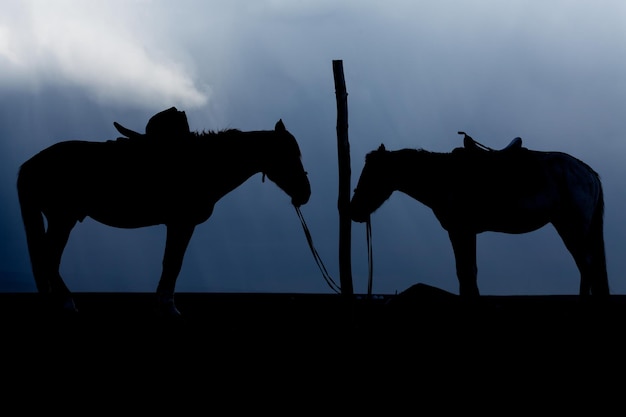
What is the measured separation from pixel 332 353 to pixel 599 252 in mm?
4544

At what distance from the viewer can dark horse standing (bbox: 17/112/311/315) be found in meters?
6.84

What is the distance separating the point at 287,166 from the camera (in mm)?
7148

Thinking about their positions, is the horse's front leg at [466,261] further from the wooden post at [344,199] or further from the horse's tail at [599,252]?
the horse's tail at [599,252]

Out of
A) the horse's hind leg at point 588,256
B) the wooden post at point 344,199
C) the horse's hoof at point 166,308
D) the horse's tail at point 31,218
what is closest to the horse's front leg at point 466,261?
the horse's hind leg at point 588,256

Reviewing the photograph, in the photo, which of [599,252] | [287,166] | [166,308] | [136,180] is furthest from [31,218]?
[599,252]

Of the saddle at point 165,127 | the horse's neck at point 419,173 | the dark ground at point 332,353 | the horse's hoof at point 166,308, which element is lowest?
the dark ground at point 332,353

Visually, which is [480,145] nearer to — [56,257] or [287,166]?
[287,166]

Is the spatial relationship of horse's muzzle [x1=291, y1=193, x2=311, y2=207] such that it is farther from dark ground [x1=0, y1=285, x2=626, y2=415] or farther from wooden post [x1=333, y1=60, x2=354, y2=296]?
dark ground [x1=0, y1=285, x2=626, y2=415]

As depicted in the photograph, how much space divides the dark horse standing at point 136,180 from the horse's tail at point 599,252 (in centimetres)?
400

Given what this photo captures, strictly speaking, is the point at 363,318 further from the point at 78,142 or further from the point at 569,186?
the point at 78,142

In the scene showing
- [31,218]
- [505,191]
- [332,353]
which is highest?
[505,191]

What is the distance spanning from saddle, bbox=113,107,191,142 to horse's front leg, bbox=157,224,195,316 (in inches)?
45.7

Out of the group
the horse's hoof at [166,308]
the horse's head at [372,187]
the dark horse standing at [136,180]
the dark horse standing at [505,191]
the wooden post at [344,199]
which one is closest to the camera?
the horse's hoof at [166,308]

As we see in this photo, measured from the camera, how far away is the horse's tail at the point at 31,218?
6.96m
